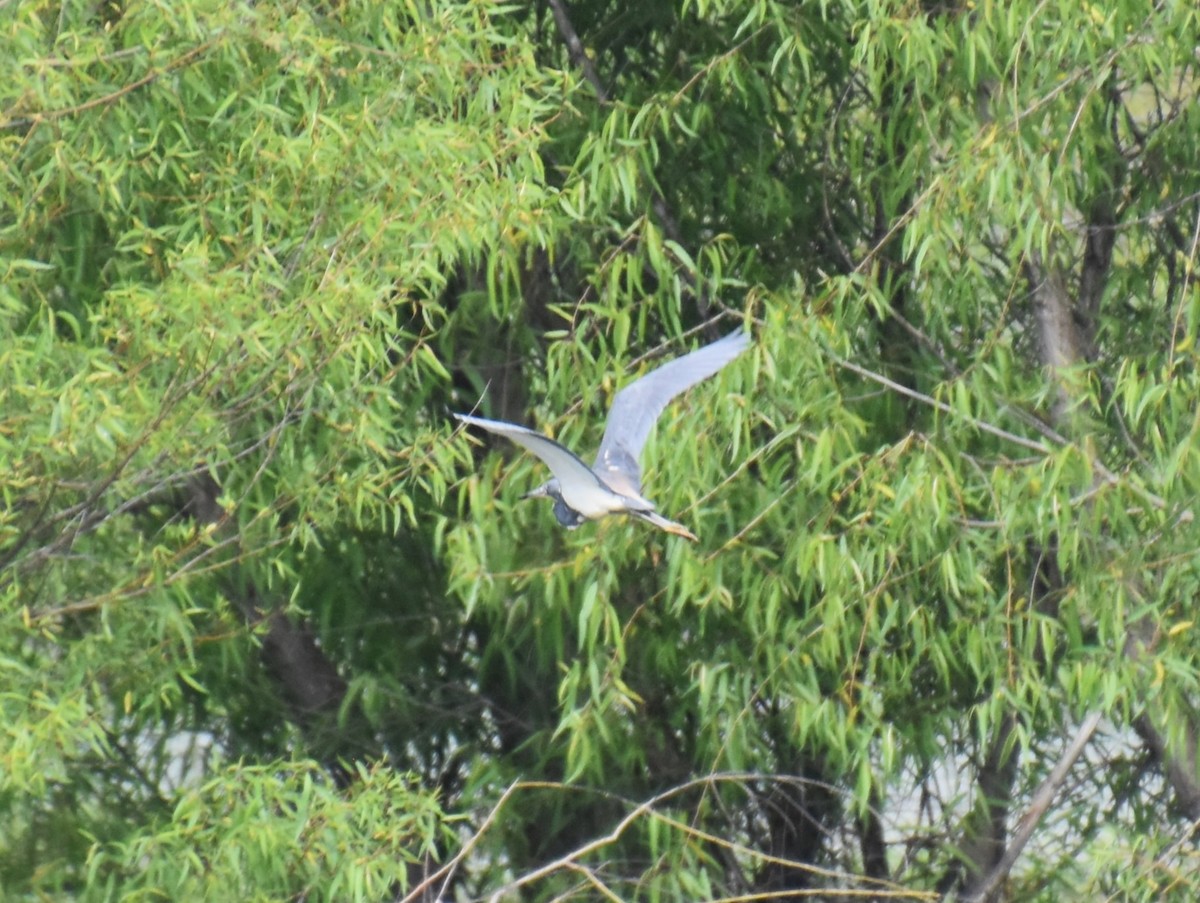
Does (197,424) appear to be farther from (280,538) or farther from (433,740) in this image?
(433,740)

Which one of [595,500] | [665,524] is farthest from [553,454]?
[665,524]

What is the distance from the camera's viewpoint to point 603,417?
15.1 feet

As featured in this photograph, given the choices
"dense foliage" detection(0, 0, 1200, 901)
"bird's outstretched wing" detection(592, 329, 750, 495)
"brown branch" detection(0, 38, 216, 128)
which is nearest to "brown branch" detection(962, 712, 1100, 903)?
"dense foliage" detection(0, 0, 1200, 901)

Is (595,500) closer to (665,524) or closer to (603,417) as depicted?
(665,524)

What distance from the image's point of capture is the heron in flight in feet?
12.8

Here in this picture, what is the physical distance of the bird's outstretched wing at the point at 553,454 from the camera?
3262mm

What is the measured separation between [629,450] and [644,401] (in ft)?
0.44

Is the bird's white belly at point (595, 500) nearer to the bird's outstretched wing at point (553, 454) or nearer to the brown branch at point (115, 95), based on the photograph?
the bird's outstretched wing at point (553, 454)

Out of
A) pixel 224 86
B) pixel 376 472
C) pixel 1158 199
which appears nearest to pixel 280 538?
pixel 376 472

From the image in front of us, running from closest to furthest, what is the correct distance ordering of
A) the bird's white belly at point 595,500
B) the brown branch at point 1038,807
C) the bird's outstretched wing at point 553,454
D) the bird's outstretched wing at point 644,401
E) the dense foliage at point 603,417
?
1. the bird's outstretched wing at point 553,454
2. the bird's white belly at point 595,500
3. the dense foliage at point 603,417
4. the bird's outstretched wing at point 644,401
5. the brown branch at point 1038,807

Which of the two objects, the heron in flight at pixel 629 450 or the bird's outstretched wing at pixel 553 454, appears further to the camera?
the heron in flight at pixel 629 450

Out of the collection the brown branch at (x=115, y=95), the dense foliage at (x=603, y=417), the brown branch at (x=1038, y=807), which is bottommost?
the brown branch at (x=1038, y=807)

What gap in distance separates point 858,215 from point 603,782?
1.79 metres

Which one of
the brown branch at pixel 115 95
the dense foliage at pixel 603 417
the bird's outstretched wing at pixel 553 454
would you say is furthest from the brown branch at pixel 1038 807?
the brown branch at pixel 115 95
